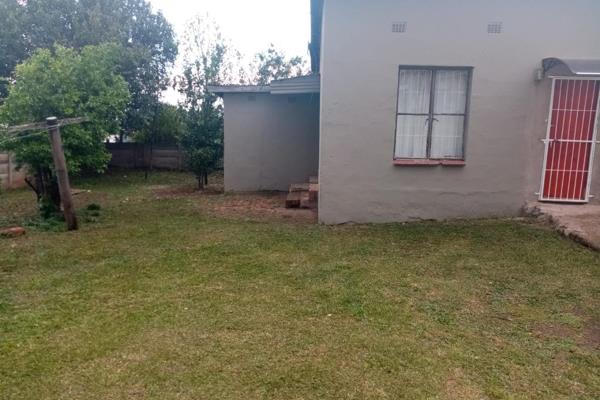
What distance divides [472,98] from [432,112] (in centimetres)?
61

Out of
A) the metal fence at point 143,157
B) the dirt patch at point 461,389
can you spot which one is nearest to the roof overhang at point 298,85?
the dirt patch at point 461,389

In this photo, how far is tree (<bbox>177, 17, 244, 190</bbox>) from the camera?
492 inches

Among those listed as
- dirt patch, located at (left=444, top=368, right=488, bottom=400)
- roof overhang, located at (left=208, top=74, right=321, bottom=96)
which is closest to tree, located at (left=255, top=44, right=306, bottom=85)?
roof overhang, located at (left=208, top=74, right=321, bottom=96)

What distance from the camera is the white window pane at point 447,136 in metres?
7.19

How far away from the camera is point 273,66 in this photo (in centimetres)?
2059

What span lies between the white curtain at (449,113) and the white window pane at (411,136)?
0.16 metres

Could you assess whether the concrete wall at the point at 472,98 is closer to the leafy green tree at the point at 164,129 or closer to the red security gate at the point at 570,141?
the red security gate at the point at 570,141

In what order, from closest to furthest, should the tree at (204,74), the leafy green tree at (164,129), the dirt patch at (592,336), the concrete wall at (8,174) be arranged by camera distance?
1. the dirt patch at (592,336)
2. the concrete wall at (8,174)
3. the tree at (204,74)
4. the leafy green tree at (164,129)

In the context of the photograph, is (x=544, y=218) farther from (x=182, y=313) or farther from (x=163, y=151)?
(x=163, y=151)

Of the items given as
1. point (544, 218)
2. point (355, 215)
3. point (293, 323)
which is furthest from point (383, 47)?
point (293, 323)

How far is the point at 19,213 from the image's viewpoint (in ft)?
29.2

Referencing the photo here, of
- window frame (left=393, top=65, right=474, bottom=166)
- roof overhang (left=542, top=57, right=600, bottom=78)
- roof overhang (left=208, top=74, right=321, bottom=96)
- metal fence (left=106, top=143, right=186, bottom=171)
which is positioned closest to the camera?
roof overhang (left=542, top=57, right=600, bottom=78)

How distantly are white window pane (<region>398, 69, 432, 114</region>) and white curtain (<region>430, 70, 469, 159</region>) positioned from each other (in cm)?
15

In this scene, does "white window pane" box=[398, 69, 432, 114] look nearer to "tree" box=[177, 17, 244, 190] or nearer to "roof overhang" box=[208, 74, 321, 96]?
"roof overhang" box=[208, 74, 321, 96]
